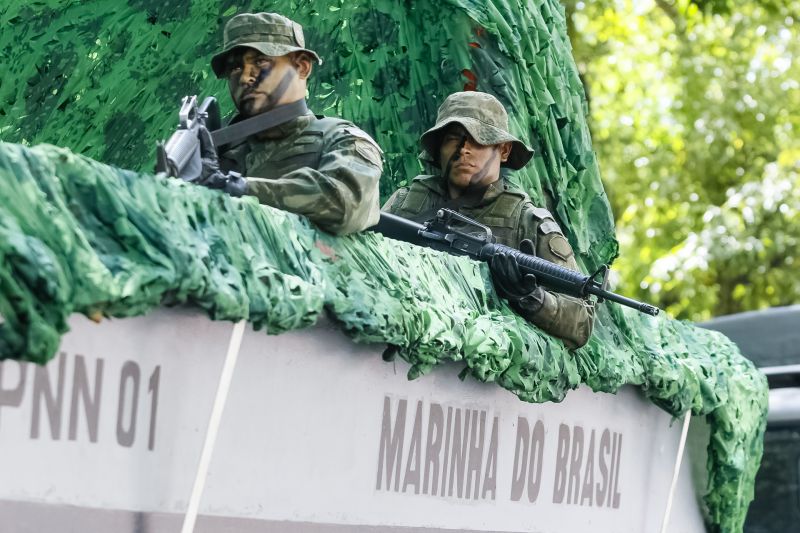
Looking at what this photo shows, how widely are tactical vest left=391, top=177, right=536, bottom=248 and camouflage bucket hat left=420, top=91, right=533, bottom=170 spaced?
0.58ft

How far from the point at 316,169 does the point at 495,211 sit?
1.24 meters

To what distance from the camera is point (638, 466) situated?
696 cm

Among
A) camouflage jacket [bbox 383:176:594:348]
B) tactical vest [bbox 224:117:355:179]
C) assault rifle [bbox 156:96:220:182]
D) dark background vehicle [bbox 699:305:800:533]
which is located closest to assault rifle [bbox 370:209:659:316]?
camouflage jacket [bbox 383:176:594:348]

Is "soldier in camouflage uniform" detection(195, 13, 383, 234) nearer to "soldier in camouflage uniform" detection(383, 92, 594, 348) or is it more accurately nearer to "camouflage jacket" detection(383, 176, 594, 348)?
"soldier in camouflage uniform" detection(383, 92, 594, 348)

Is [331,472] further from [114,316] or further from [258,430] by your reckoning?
[114,316]

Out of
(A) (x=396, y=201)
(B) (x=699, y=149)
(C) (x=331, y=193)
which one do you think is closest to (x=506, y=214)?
(A) (x=396, y=201)

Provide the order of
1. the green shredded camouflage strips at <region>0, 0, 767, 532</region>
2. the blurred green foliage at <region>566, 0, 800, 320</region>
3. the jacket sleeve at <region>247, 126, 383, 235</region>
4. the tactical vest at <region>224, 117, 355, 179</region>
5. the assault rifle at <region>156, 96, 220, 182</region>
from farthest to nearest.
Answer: the blurred green foliage at <region>566, 0, 800, 320</region> → the tactical vest at <region>224, 117, 355, 179</region> → the jacket sleeve at <region>247, 126, 383, 235</region> → the assault rifle at <region>156, 96, 220, 182</region> → the green shredded camouflage strips at <region>0, 0, 767, 532</region>

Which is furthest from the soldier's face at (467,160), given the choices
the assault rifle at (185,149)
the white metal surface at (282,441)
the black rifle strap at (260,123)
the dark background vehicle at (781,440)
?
the dark background vehicle at (781,440)

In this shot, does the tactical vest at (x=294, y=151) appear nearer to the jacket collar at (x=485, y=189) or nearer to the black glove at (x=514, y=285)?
the black glove at (x=514, y=285)

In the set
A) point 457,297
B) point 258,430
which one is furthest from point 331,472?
point 457,297

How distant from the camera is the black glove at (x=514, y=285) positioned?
19.1 ft

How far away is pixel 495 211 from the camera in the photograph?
6.36 m

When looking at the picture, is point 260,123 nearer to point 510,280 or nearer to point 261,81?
point 261,81

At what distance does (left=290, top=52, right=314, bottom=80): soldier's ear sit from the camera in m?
5.55
